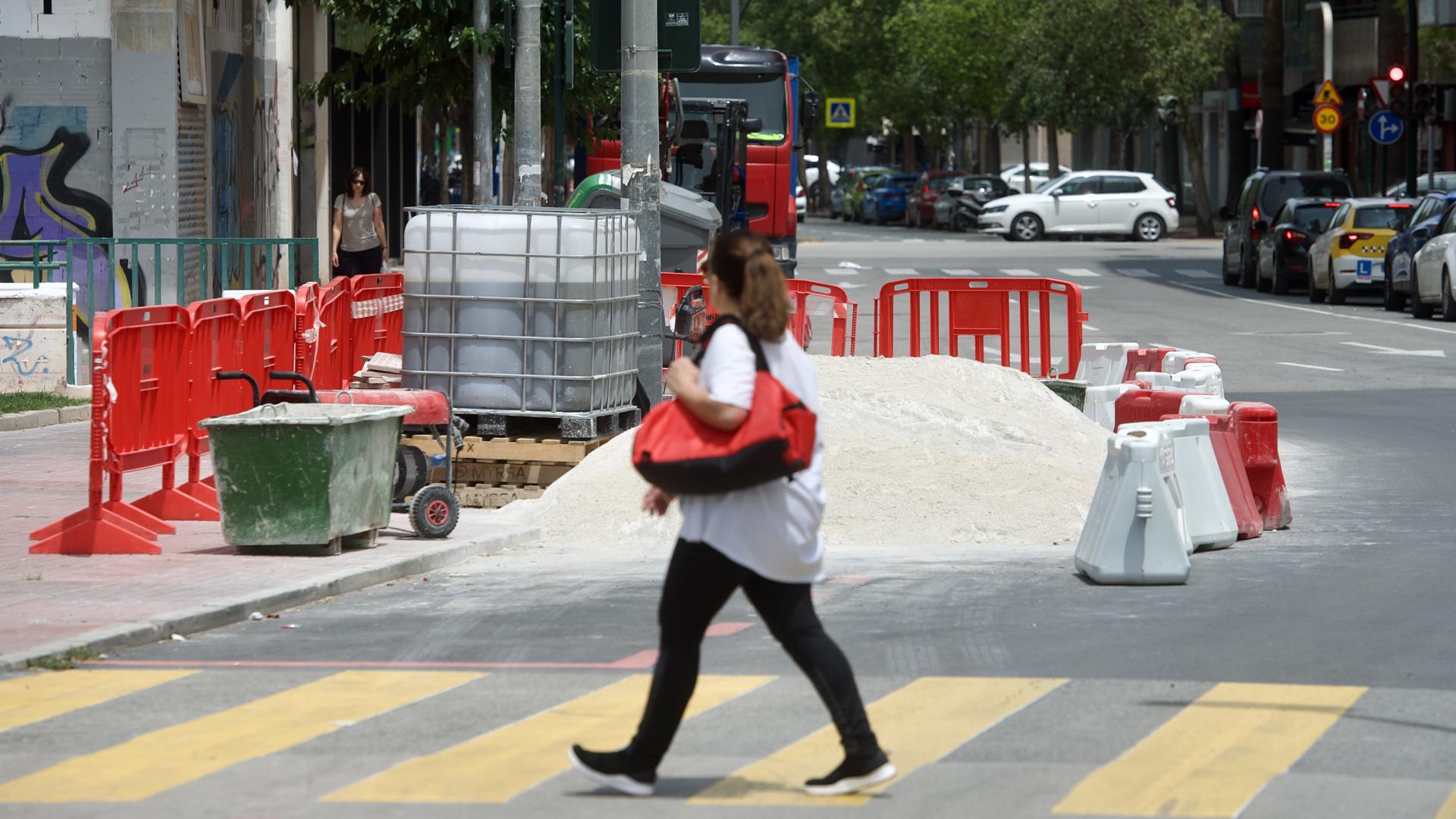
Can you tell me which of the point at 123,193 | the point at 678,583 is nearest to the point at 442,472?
the point at 678,583

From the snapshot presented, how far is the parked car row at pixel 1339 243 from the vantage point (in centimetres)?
2997

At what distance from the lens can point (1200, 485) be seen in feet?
37.0

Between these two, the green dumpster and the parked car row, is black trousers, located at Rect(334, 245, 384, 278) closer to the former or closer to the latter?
the green dumpster

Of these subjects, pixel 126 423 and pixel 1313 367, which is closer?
pixel 126 423

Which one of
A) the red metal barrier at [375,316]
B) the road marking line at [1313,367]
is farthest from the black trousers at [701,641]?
the road marking line at [1313,367]

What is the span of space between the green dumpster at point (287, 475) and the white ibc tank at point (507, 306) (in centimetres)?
254

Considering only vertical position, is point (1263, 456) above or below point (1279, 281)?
below

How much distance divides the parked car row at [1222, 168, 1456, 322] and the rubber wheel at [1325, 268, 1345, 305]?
0.6 inches

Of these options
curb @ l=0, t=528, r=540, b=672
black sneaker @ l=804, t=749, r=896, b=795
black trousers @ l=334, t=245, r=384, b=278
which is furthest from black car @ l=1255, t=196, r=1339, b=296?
black sneaker @ l=804, t=749, r=896, b=795

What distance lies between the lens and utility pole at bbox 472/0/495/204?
81.6 feet

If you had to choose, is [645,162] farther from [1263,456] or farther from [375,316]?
[1263,456]

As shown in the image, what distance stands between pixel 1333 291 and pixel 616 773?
28796 millimetres

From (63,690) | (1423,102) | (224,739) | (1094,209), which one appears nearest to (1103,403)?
(63,690)

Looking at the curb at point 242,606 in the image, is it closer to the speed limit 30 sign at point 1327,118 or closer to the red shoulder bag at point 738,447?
the red shoulder bag at point 738,447
